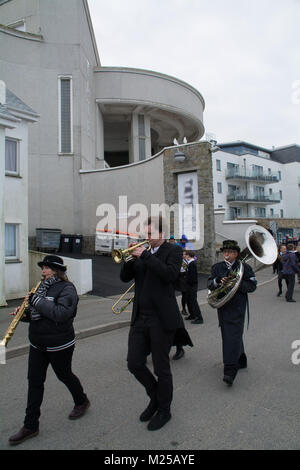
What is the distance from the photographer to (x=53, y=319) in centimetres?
311

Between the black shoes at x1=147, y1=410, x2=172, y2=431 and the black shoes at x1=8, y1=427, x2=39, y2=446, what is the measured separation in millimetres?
1077

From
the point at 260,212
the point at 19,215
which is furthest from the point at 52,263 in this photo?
the point at 260,212

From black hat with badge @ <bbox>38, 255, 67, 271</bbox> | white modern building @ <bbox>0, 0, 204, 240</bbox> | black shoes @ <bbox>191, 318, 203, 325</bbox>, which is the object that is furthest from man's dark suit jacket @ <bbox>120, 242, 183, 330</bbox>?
white modern building @ <bbox>0, 0, 204, 240</bbox>

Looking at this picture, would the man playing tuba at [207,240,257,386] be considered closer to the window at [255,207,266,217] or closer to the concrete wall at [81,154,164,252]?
the concrete wall at [81,154,164,252]

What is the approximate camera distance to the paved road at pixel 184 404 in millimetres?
3039

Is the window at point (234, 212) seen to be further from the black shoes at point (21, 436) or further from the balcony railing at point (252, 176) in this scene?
the black shoes at point (21, 436)

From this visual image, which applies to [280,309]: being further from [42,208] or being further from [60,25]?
[60,25]

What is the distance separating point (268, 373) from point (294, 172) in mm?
55334

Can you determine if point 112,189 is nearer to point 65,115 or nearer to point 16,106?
point 65,115

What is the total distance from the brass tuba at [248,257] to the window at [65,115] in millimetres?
17339

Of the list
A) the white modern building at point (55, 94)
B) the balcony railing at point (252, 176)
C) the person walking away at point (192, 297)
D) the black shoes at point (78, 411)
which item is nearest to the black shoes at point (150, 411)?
the black shoes at point (78, 411)

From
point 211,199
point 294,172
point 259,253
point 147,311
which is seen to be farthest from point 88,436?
point 294,172

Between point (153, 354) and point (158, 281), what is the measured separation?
69cm

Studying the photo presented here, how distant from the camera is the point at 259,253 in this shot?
549 cm
